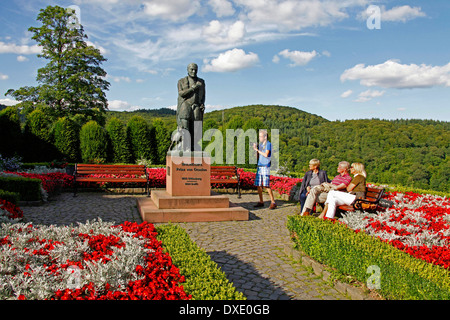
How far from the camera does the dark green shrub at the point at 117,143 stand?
21.3 metres

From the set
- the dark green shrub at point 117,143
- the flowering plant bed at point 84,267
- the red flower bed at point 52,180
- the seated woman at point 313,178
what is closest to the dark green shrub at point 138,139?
the dark green shrub at point 117,143

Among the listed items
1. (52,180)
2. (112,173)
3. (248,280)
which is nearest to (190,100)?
(112,173)

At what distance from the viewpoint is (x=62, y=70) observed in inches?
1027

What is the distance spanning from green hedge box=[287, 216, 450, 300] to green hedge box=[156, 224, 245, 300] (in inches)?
51.5

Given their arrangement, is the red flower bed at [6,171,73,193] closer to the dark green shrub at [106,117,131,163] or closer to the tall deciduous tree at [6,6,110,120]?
the dark green shrub at [106,117,131,163]

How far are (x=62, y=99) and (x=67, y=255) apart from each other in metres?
25.7

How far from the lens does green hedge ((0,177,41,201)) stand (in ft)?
27.5

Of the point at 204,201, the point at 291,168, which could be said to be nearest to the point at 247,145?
the point at 291,168

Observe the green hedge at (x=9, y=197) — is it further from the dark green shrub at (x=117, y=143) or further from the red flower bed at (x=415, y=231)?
the dark green shrub at (x=117, y=143)

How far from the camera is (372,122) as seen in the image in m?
22.2

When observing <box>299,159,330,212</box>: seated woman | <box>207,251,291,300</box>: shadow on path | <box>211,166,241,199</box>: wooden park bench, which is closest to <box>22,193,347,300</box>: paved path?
<box>207,251,291,300</box>: shadow on path

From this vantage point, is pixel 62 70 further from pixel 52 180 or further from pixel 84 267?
pixel 84 267

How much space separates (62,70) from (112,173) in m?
18.6
